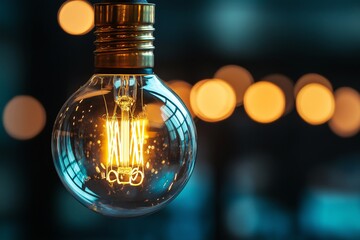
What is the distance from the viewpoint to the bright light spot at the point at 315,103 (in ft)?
7.96

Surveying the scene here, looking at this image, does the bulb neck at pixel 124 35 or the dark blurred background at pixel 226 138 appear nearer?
the bulb neck at pixel 124 35

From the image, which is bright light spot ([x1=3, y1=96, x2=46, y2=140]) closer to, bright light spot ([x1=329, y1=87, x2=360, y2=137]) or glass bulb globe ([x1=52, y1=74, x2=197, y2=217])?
bright light spot ([x1=329, y1=87, x2=360, y2=137])

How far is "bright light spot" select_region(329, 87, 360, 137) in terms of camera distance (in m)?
2.44

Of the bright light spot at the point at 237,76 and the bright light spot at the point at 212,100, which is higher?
the bright light spot at the point at 237,76

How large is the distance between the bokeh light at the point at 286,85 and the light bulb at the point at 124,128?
6.00 ft

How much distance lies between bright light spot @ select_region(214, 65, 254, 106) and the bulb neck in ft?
5.88

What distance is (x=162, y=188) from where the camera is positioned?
620 millimetres

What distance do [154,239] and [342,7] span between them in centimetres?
100

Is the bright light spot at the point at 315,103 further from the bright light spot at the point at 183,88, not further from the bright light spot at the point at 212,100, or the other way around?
the bright light spot at the point at 183,88

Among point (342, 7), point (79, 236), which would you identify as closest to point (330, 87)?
point (342, 7)

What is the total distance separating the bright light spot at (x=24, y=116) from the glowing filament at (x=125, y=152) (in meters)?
1.81

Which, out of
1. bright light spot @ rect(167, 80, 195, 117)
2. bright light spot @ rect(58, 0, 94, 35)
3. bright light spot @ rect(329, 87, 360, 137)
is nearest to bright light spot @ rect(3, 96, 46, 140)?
bright light spot @ rect(58, 0, 94, 35)

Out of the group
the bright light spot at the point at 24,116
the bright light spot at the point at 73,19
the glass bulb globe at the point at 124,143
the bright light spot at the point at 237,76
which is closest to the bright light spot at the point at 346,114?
the bright light spot at the point at 237,76

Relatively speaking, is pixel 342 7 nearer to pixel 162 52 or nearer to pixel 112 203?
pixel 162 52
